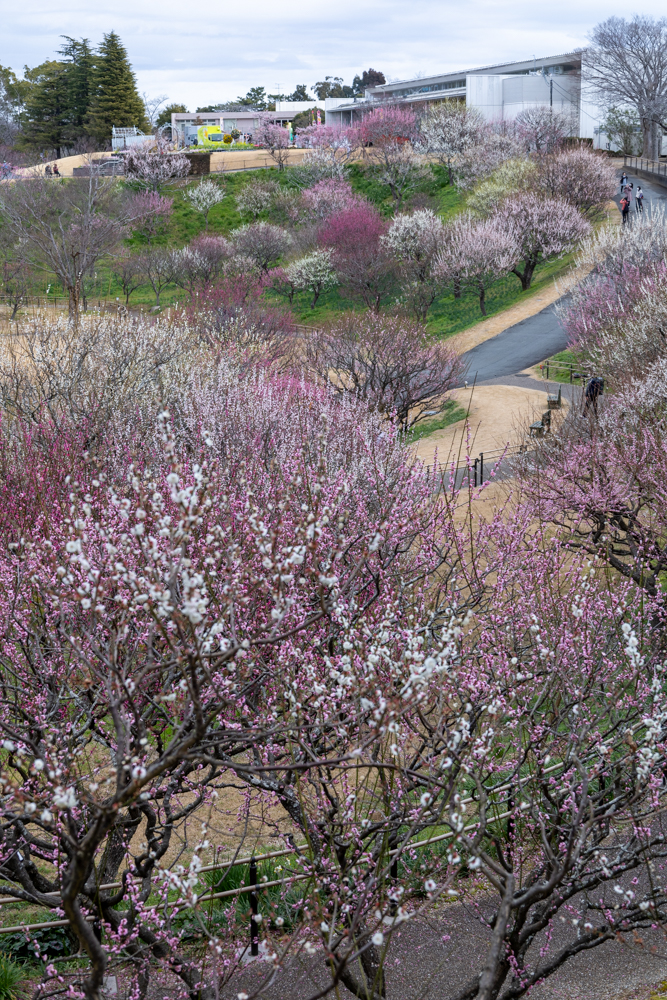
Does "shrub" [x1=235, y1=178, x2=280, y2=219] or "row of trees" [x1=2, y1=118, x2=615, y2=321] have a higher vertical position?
"shrub" [x1=235, y1=178, x2=280, y2=219]

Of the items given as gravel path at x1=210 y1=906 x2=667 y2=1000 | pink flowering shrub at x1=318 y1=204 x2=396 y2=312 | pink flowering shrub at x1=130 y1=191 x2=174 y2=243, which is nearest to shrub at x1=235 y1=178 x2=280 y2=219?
pink flowering shrub at x1=130 y1=191 x2=174 y2=243

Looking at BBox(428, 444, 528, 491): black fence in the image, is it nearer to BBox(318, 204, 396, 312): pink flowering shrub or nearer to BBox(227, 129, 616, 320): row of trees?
BBox(227, 129, 616, 320): row of trees

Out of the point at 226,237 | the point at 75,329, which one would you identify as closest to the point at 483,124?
the point at 226,237

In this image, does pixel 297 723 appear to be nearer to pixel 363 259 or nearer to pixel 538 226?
pixel 538 226

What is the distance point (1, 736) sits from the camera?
23.7 ft

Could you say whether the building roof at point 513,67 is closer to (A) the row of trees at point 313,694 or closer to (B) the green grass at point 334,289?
(B) the green grass at point 334,289

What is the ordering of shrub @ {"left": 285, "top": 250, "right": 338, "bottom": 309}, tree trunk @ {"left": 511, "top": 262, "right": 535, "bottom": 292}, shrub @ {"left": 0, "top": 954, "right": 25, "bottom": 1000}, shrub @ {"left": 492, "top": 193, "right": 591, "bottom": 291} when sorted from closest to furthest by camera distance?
shrub @ {"left": 0, "top": 954, "right": 25, "bottom": 1000} < shrub @ {"left": 492, "top": 193, "right": 591, "bottom": 291} < tree trunk @ {"left": 511, "top": 262, "right": 535, "bottom": 292} < shrub @ {"left": 285, "top": 250, "right": 338, "bottom": 309}

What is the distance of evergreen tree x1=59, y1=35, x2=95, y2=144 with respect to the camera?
81.6m

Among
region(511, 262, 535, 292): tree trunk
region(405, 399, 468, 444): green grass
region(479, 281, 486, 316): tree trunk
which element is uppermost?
region(511, 262, 535, 292): tree trunk

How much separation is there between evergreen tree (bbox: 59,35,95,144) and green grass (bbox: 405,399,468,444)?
205 ft

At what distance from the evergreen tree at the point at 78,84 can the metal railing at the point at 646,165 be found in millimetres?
47387

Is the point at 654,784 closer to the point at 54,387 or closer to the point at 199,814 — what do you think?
the point at 199,814

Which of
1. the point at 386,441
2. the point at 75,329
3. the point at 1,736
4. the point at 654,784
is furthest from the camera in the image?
the point at 75,329

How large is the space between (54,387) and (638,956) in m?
17.4
